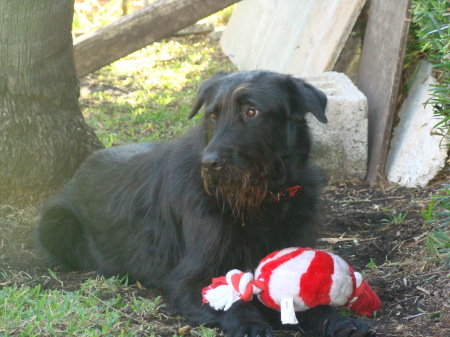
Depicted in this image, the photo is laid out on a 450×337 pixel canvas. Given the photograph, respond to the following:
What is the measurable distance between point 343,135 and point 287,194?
2.35 m

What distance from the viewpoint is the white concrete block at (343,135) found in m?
6.35

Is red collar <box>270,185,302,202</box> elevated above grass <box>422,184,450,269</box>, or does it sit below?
above

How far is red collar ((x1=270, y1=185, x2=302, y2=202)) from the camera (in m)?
4.20

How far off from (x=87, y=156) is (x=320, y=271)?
2671 millimetres

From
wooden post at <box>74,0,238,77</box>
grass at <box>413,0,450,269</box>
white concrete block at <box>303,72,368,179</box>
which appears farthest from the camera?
wooden post at <box>74,0,238,77</box>

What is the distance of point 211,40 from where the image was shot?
1124 centimetres

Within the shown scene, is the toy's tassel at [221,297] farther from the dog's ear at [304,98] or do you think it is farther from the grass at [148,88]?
the grass at [148,88]

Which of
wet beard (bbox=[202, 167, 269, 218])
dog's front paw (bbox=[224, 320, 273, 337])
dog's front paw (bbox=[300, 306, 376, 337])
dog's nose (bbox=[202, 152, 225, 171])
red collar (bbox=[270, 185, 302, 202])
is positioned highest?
dog's nose (bbox=[202, 152, 225, 171])

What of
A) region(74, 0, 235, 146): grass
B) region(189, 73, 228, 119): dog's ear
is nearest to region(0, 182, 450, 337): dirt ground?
region(189, 73, 228, 119): dog's ear

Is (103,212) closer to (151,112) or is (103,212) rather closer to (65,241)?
(65,241)

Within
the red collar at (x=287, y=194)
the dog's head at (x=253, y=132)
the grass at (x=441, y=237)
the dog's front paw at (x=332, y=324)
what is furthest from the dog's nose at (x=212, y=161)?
the grass at (x=441, y=237)

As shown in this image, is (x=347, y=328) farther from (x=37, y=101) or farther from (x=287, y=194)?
(x=37, y=101)

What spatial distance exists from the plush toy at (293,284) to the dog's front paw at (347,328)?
5.7 inches

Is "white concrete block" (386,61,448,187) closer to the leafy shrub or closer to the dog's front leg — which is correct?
the leafy shrub
